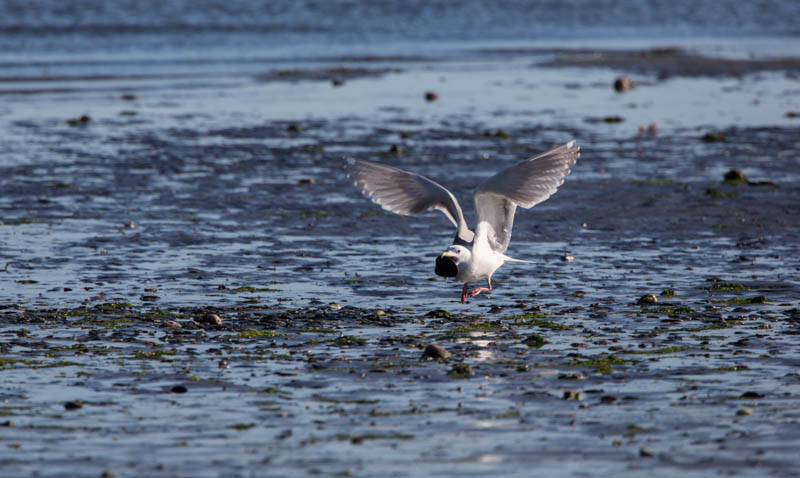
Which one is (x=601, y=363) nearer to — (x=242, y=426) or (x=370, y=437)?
(x=370, y=437)

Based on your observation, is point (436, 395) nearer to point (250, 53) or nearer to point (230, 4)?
point (250, 53)

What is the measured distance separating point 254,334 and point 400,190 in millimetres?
2290

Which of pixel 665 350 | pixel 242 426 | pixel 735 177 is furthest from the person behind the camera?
pixel 735 177

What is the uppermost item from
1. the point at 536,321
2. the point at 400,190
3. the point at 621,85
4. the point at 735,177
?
the point at 621,85

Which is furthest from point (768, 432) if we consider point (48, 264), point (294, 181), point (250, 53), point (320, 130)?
point (250, 53)

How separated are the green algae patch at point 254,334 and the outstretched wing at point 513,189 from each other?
2.11 m

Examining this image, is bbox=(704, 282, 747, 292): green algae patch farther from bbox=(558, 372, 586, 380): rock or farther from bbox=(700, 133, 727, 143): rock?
bbox=(700, 133, 727, 143): rock

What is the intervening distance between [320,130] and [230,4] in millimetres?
36219

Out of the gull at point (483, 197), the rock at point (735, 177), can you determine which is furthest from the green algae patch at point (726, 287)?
the rock at point (735, 177)

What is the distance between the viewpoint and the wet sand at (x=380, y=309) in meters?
6.84

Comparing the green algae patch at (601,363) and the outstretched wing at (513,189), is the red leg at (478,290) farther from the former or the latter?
the green algae patch at (601,363)

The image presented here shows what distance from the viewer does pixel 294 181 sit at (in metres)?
17.1

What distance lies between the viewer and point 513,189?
10.4m

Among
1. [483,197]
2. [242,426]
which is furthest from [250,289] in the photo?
[242,426]
